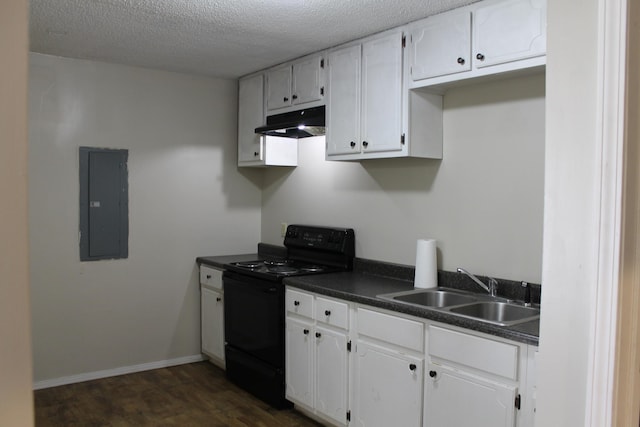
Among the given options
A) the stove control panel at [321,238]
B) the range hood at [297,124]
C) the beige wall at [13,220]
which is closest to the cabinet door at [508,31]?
the range hood at [297,124]

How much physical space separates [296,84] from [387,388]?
88.7 inches

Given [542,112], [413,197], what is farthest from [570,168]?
[413,197]

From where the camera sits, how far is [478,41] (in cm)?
267

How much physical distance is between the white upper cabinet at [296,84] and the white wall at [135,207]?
2.25 feet

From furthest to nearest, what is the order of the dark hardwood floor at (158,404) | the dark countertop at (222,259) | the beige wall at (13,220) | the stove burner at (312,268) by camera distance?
1. the dark countertop at (222,259)
2. the stove burner at (312,268)
3. the dark hardwood floor at (158,404)
4. the beige wall at (13,220)

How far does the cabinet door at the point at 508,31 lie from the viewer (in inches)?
95.4

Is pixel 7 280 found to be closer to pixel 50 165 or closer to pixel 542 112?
pixel 542 112

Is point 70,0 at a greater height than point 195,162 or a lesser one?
greater

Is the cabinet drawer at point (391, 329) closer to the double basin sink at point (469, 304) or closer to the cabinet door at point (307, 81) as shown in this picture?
the double basin sink at point (469, 304)

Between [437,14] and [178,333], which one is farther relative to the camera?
[178,333]

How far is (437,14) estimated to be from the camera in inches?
114

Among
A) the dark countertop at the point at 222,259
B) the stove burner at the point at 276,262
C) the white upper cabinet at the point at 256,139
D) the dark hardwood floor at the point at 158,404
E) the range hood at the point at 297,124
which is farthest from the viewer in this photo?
the white upper cabinet at the point at 256,139

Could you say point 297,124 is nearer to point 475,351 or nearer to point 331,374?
point 331,374

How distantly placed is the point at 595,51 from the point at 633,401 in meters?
0.71
